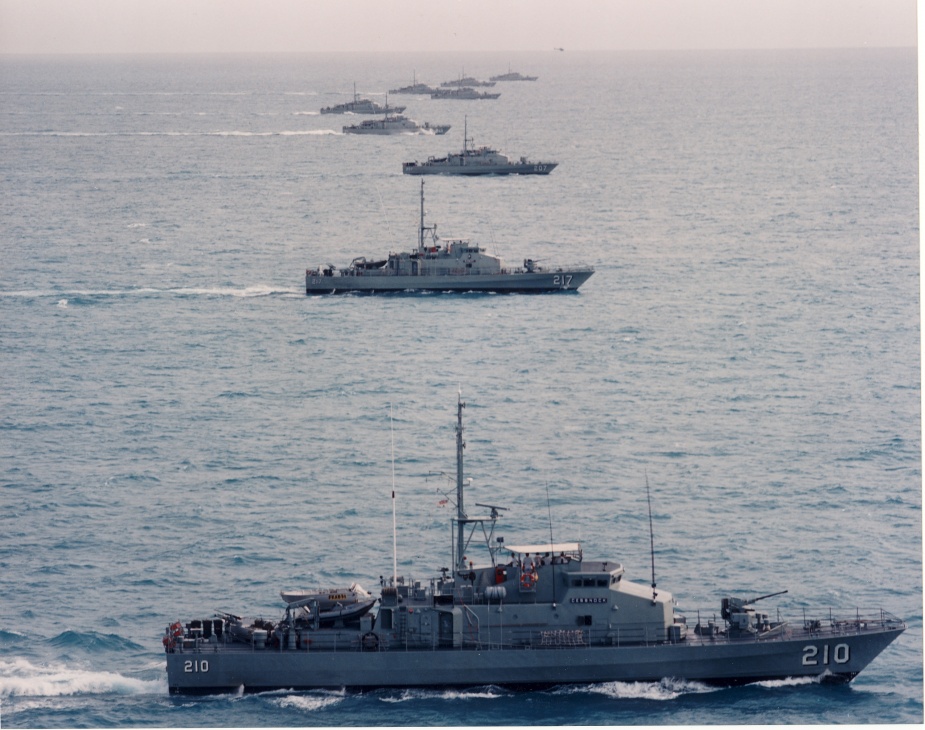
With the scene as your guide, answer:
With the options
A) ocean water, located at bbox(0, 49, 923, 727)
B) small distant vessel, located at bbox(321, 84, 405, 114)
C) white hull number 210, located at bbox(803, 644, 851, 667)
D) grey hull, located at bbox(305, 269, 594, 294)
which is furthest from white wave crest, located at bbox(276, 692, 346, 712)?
small distant vessel, located at bbox(321, 84, 405, 114)

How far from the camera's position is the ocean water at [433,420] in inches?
2143

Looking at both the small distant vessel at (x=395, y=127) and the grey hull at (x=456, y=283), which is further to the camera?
the small distant vessel at (x=395, y=127)

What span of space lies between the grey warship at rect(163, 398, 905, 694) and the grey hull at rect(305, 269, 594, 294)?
154ft

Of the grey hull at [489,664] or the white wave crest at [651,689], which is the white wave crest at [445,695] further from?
the white wave crest at [651,689]

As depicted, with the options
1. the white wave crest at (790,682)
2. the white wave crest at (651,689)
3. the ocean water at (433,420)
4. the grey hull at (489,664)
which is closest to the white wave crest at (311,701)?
the ocean water at (433,420)

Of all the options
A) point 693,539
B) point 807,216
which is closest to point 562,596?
point 693,539

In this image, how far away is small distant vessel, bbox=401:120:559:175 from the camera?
14050 centimetres

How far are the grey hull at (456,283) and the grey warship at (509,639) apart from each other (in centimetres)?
4682

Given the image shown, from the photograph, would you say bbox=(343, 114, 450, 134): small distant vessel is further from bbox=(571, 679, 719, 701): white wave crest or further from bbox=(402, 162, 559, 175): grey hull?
bbox=(571, 679, 719, 701): white wave crest

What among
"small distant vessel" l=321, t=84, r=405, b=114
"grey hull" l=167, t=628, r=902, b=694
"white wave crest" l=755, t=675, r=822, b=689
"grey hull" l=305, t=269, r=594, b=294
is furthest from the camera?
"small distant vessel" l=321, t=84, r=405, b=114

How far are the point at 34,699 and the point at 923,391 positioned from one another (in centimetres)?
4309

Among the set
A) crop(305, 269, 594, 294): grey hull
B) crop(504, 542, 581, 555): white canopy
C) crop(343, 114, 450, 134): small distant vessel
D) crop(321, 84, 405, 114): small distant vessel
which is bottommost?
crop(504, 542, 581, 555): white canopy

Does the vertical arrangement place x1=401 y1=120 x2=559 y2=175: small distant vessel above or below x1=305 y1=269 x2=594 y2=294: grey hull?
above

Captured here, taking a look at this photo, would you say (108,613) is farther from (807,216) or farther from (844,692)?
(807,216)
